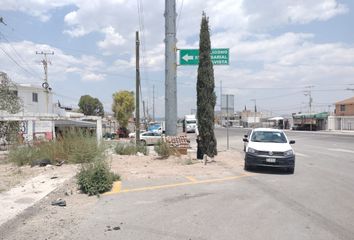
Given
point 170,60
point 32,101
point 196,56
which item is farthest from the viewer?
point 32,101

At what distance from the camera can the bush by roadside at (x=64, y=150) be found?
1567 centimetres

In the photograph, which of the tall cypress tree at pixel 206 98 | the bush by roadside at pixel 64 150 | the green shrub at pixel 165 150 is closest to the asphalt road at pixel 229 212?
the bush by roadside at pixel 64 150

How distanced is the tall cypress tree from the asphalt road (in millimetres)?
6010

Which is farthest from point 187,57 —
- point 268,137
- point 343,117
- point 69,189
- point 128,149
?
point 343,117

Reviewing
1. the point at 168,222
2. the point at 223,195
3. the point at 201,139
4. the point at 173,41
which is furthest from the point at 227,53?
the point at 168,222

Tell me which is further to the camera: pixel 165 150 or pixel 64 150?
pixel 165 150

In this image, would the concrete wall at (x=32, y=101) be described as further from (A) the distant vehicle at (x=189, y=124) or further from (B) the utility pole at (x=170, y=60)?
(B) the utility pole at (x=170, y=60)

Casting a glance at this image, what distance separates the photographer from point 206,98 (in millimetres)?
18156

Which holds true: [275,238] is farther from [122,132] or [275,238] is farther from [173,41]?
[122,132]

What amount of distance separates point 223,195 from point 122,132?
51.5 meters

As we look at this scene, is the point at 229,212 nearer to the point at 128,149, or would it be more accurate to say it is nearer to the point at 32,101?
the point at 128,149

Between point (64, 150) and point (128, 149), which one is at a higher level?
point (64, 150)

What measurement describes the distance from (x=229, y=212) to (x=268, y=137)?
9116mm

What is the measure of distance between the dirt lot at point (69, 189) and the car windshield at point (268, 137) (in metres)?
1.35
